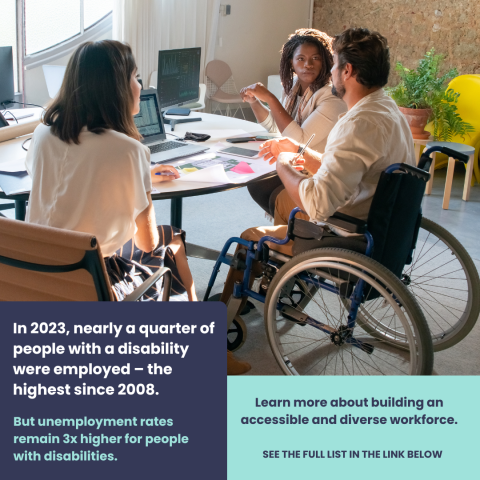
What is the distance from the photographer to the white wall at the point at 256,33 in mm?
6297

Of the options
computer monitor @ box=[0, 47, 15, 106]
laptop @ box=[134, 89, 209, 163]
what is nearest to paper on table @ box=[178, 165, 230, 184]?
laptop @ box=[134, 89, 209, 163]

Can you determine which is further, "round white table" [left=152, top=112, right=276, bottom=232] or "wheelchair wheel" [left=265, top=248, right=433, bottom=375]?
"round white table" [left=152, top=112, right=276, bottom=232]

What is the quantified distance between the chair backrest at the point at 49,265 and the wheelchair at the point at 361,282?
682mm

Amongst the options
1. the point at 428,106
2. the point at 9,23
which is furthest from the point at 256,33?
the point at 9,23

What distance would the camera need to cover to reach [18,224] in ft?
4.11

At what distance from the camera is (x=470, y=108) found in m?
4.73

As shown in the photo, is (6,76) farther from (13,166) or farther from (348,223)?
(348,223)

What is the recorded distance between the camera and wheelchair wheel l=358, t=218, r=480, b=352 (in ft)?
6.84

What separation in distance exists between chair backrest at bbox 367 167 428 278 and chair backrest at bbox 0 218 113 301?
84 centimetres

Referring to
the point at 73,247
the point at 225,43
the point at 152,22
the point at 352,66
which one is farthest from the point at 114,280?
the point at 225,43

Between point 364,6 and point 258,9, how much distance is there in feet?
3.82

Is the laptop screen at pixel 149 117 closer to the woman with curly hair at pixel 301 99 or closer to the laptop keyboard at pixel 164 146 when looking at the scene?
the laptop keyboard at pixel 164 146

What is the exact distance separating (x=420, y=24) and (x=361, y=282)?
5068 mm

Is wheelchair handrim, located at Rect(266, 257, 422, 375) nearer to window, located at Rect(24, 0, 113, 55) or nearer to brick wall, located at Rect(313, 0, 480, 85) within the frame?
window, located at Rect(24, 0, 113, 55)
